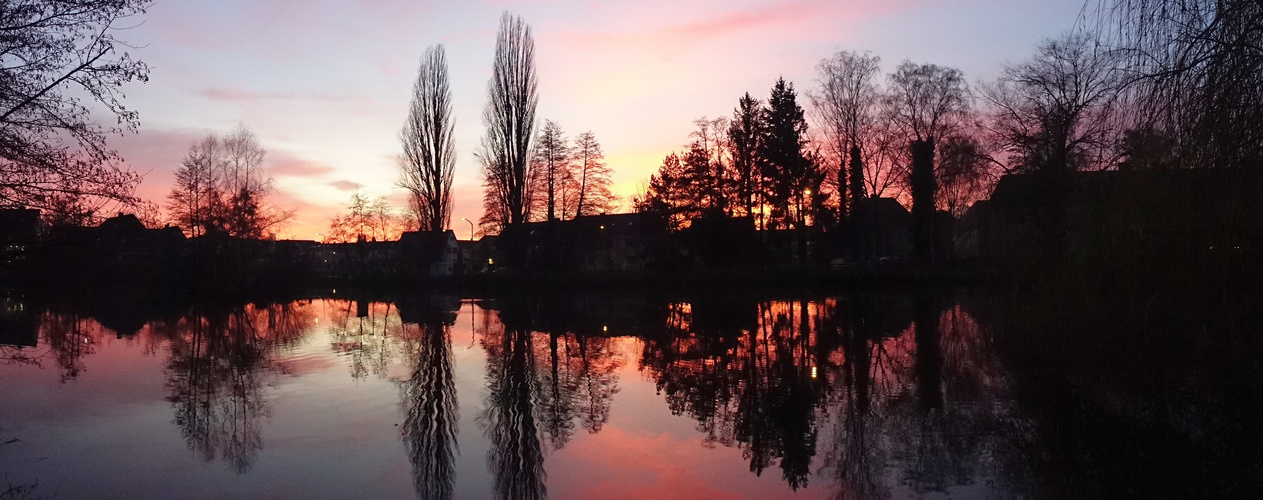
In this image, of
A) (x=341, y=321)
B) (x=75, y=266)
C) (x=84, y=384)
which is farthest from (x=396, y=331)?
(x=75, y=266)

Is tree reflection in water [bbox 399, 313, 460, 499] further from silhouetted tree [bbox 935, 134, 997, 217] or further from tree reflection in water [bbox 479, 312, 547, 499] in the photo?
silhouetted tree [bbox 935, 134, 997, 217]

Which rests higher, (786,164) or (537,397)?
(786,164)

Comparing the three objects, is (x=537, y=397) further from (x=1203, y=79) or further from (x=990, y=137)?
(x=990, y=137)

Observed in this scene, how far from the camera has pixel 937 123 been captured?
40.2 meters

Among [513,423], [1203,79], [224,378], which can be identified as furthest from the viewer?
[224,378]

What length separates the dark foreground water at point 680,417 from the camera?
6594 millimetres

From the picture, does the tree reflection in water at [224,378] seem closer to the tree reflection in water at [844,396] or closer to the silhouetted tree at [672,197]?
the tree reflection in water at [844,396]

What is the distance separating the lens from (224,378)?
13.2m

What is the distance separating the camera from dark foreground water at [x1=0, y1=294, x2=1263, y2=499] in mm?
6594

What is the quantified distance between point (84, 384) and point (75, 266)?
194 inches

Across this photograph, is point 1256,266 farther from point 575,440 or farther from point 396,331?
point 396,331

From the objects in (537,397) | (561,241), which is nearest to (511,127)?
(561,241)

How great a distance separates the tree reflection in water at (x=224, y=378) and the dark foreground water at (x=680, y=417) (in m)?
0.07

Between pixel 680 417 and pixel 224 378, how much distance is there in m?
8.24
